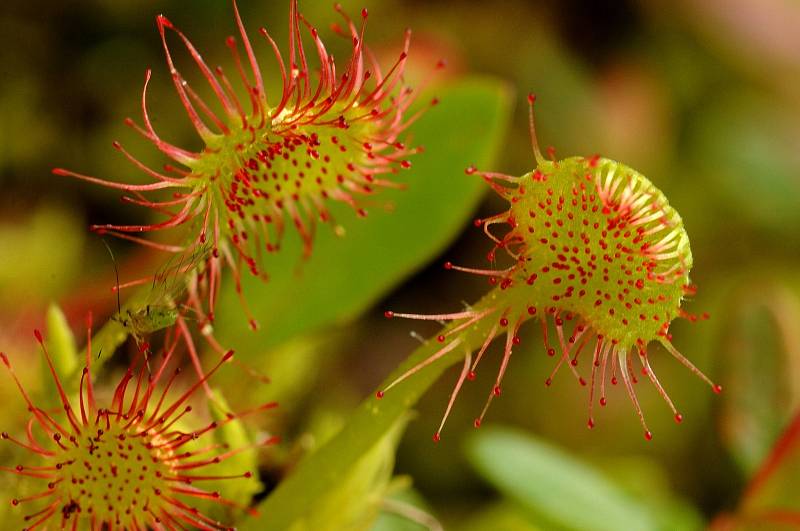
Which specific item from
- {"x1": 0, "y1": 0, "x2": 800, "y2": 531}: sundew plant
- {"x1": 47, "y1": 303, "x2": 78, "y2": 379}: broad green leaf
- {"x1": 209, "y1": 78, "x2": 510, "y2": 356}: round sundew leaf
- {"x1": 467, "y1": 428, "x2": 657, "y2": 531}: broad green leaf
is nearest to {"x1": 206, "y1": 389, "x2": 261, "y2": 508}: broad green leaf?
{"x1": 0, "y1": 0, "x2": 800, "y2": 531}: sundew plant

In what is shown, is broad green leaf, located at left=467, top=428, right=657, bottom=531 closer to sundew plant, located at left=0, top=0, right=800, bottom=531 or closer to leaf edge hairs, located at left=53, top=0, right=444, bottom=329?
sundew plant, located at left=0, top=0, right=800, bottom=531

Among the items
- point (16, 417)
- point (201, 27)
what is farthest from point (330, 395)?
point (201, 27)

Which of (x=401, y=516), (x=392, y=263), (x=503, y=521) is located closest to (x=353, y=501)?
(x=401, y=516)

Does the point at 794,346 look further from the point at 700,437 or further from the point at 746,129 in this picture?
the point at 746,129

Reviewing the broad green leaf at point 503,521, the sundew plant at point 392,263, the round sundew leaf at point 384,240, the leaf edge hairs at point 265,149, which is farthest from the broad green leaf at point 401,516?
the leaf edge hairs at point 265,149

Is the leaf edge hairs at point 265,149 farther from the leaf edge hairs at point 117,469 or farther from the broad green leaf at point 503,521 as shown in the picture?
the broad green leaf at point 503,521

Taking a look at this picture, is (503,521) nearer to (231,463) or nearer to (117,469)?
(231,463)
